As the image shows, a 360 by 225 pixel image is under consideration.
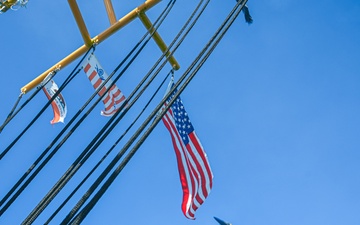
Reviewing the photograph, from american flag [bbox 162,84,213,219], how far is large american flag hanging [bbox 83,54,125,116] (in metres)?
1.27

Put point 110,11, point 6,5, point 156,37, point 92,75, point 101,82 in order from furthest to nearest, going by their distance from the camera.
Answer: point 101,82 → point 92,75 → point 156,37 → point 110,11 → point 6,5

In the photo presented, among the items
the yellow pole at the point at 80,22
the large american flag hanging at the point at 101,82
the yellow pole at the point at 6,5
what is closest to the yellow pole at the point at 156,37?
the yellow pole at the point at 80,22

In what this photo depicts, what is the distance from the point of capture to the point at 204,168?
8148 millimetres

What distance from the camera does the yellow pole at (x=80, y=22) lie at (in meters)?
6.59

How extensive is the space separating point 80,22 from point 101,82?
Answer: 1914mm

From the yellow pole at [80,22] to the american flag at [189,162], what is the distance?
1.92 m

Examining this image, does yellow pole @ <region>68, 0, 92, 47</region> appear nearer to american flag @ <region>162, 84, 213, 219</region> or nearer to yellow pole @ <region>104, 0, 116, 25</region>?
yellow pole @ <region>104, 0, 116, 25</region>

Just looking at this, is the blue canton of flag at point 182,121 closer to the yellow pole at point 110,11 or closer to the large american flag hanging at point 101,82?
the large american flag hanging at point 101,82

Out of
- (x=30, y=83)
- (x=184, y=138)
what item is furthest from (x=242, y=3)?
(x=30, y=83)

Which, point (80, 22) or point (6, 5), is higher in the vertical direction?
point (80, 22)

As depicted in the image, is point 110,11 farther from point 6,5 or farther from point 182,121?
point 182,121

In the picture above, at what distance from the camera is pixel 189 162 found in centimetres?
818

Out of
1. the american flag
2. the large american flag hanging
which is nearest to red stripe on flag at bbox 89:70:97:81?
the large american flag hanging

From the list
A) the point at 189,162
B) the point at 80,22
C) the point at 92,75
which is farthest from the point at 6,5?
the point at 189,162
